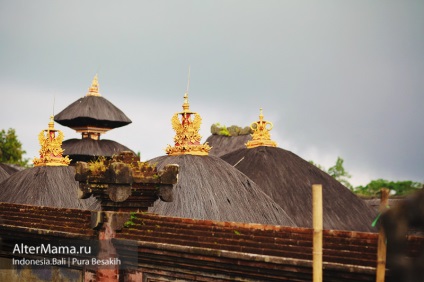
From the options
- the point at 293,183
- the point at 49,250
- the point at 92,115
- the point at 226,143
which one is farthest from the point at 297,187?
the point at 92,115

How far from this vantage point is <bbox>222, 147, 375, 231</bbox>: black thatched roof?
73.7ft

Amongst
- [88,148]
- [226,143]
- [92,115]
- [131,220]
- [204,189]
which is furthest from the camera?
[226,143]

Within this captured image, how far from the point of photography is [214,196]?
53.5 ft

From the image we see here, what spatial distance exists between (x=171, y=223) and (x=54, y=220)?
3182 mm

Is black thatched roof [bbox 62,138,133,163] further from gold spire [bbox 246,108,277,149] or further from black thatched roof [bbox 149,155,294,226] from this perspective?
black thatched roof [bbox 149,155,294,226]

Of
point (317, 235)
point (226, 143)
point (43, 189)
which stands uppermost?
point (226, 143)

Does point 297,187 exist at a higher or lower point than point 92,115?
lower

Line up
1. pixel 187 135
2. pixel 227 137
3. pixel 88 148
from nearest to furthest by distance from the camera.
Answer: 1. pixel 187 135
2. pixel 88 148
3. pixel 227 137

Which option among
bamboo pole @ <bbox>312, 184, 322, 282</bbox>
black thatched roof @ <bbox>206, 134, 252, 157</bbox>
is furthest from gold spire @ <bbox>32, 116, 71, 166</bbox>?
bamboo pole @ <bbox>312, 184, 322, 282</bbox>

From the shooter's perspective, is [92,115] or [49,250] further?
Result: [92,115]

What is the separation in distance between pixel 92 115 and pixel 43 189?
33.9 ft

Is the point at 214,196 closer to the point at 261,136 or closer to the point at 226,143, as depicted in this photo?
the point at 261,136

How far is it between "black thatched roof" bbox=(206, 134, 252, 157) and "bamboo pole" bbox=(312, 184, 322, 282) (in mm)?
26268

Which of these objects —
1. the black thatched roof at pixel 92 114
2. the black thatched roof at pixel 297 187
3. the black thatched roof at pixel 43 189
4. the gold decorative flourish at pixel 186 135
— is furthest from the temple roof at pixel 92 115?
the gold decorative flourish at pixel 186 135
